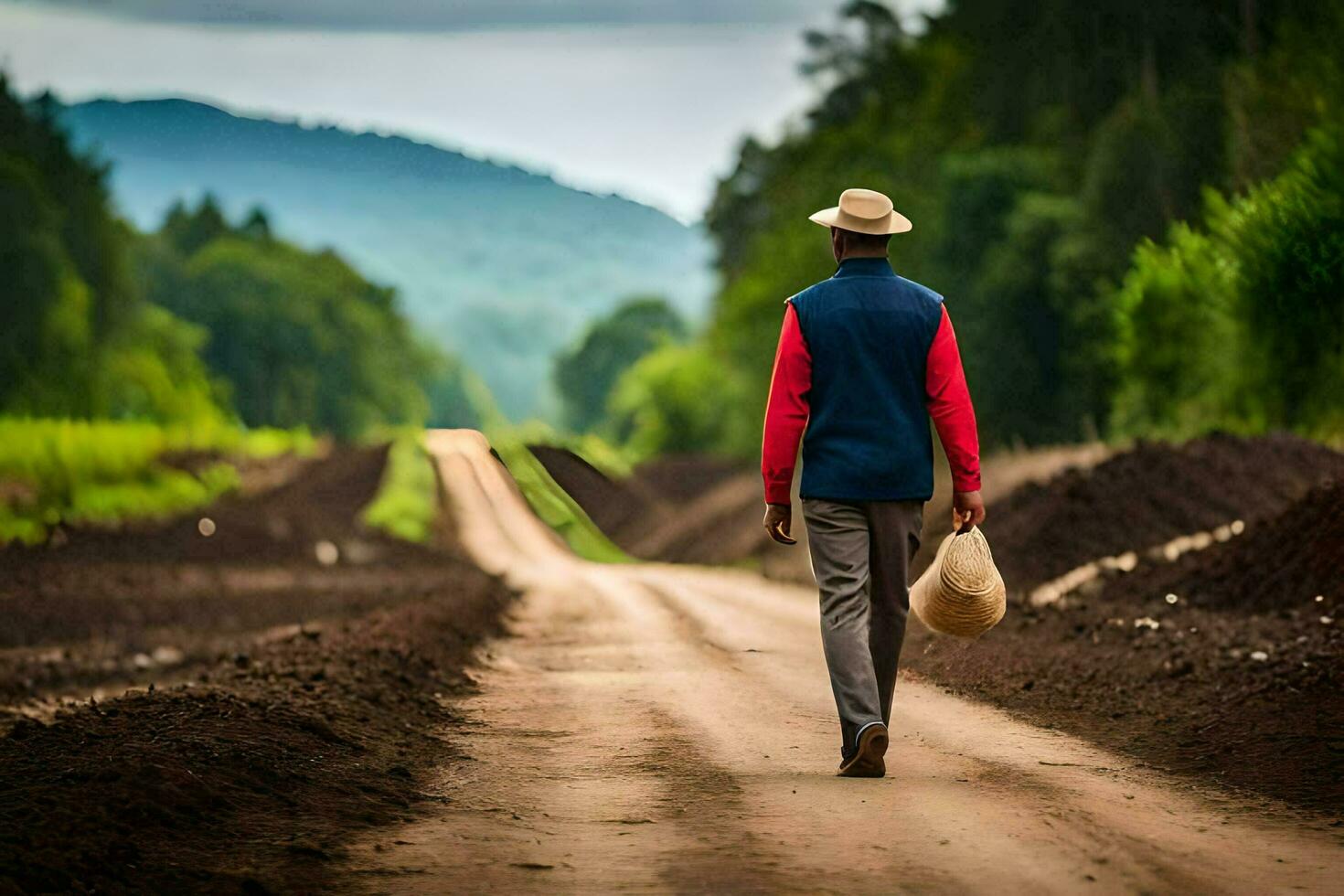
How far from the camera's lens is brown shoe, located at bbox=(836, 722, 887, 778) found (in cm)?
771

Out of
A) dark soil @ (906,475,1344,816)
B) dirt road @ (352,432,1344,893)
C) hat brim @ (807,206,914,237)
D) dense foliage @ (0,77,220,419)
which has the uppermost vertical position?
dense foliage @ (0,77,220,419)

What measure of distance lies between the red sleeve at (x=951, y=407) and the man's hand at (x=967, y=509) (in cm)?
4

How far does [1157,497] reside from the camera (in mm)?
23453

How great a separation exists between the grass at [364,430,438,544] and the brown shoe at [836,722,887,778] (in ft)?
114

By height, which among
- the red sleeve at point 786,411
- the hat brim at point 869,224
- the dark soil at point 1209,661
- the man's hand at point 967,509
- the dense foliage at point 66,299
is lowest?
the dark soil at point 1209,661

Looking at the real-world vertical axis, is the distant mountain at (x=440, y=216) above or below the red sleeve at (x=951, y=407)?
above

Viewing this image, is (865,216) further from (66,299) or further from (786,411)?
(66,299)

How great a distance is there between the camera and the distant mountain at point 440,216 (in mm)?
19156

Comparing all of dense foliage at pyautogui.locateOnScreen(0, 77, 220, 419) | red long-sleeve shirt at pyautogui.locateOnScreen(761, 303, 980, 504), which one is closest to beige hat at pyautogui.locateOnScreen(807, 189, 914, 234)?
red long-sleeve shirt at pyautogui.locateOnScreen(761, 303, 980, 504)

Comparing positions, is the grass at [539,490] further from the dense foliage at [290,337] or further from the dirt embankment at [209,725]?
the dense foliage at [290,337]

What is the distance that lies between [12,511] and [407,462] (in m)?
15.2

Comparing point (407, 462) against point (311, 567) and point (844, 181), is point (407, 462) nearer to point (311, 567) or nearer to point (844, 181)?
point (311, 567)

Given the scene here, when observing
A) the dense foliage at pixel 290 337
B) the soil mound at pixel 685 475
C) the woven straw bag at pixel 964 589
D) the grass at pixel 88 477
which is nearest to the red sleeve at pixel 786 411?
the woven straw bag at pixel 964 589

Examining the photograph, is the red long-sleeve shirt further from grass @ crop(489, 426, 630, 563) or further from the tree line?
the tree line
